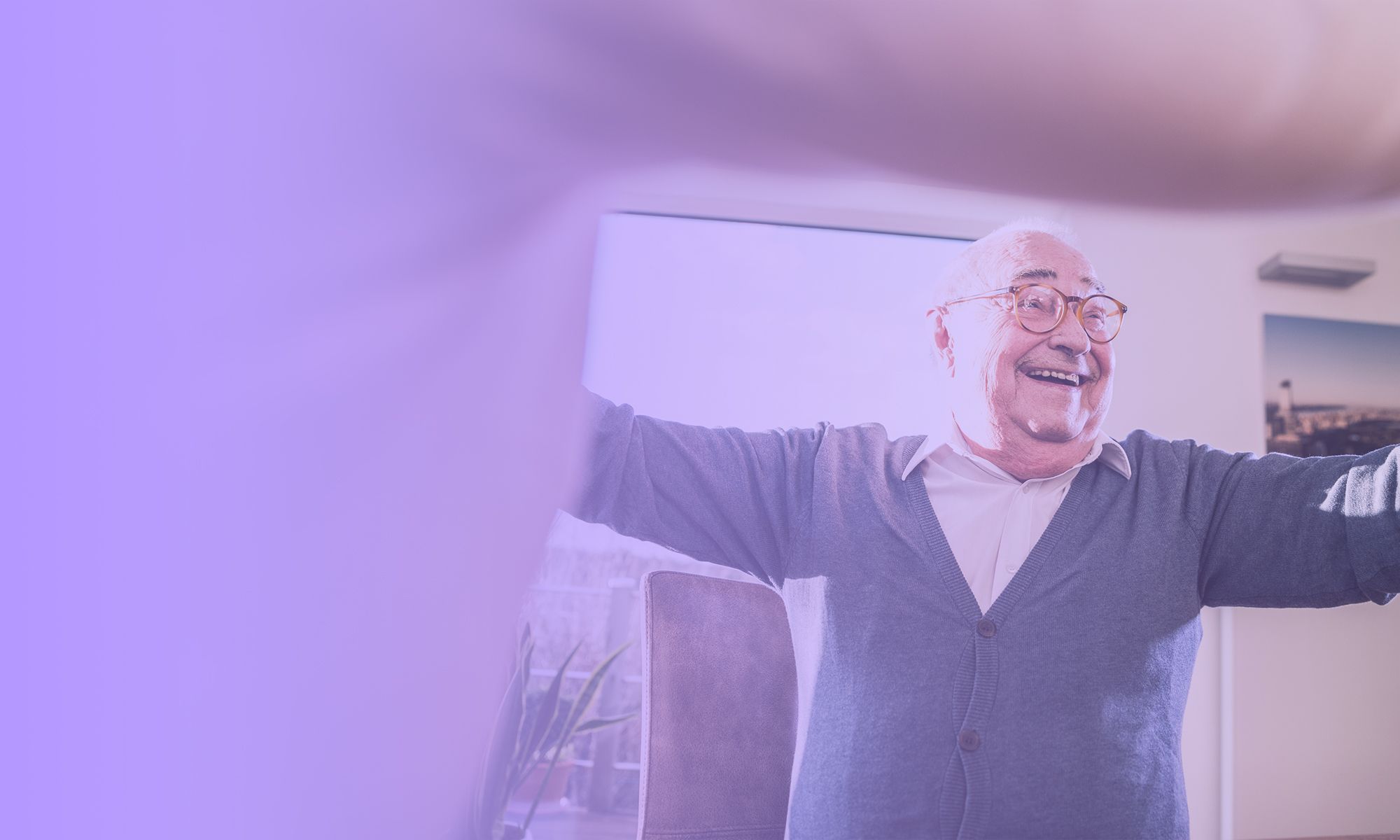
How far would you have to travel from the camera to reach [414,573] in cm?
18

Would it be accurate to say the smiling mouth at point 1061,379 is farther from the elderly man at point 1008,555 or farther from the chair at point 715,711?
the chair at point 715,711

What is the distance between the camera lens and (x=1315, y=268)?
2.12 metres

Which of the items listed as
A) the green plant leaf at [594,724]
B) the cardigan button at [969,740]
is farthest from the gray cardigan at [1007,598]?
the green plant leaf at [594,724]

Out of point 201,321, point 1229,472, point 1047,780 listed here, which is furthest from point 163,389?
point 1229,472

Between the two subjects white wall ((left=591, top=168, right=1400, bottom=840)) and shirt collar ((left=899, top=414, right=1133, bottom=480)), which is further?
white wall ((left=591, top=168, right=1400, bottom=840))

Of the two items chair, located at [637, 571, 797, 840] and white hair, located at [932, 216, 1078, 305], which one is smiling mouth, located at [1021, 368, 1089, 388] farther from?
chair, located at [637, 571, 797, 840]

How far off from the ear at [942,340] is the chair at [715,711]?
1.38ft

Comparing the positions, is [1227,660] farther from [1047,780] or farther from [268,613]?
[268,613]

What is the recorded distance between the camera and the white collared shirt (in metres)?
0.99

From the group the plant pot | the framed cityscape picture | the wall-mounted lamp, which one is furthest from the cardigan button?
the wall-mounted lamp

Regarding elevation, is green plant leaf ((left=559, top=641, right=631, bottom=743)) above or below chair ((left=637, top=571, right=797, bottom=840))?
below

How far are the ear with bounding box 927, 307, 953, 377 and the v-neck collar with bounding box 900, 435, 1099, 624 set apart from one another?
208 millimetres

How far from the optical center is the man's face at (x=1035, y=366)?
1.04 metres

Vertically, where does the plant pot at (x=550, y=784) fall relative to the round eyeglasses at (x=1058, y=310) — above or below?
below
